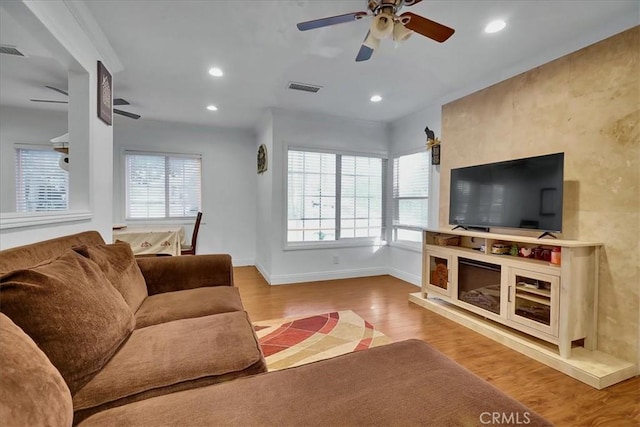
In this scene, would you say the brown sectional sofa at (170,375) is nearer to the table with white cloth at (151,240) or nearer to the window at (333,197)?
the table with white cloth at (151,240)

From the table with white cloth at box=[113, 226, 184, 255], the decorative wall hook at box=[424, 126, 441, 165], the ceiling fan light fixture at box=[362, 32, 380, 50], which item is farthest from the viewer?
the decorative wall hook at box=[424, 126, 441, 165]

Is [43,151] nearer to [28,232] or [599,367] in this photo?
[28,232]

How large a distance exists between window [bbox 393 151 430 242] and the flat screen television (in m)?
0.81

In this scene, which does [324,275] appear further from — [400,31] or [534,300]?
[400,31]

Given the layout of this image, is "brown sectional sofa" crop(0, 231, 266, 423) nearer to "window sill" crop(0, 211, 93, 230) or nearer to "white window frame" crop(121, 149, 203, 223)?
"window sill" crop(0, 211, 93, 230)

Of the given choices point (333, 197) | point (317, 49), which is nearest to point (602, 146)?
point (317, 49)

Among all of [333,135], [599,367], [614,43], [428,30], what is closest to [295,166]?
[333,135]

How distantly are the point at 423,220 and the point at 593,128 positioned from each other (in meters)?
2.12

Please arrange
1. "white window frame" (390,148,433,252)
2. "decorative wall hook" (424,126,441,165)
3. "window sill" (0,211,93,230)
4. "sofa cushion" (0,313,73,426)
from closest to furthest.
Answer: "sofa cushion" (0,313,73,426), "window sill" (0,211,93,230), "decorative wall hook" (424,126,441,165), "white window frame" (390,148,433,252)

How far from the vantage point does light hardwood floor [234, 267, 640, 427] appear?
1683 millimetres

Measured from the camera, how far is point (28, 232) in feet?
5.02

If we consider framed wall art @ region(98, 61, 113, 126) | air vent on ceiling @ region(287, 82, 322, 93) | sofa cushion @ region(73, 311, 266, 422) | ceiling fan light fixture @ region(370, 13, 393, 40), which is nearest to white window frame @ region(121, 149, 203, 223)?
framed wall art @ region(98, 61, 113, 126)

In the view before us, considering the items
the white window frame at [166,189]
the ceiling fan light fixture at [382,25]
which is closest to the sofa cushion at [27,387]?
the ceiling fan light fixture at [382,25]

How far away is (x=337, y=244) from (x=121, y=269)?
3.16m
